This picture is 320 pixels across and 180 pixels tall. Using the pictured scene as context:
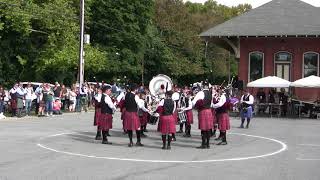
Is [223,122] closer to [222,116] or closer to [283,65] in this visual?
[222,116]

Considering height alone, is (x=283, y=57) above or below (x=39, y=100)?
above

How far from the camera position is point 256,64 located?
134ft

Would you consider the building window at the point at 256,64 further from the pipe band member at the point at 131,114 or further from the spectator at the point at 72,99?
the pipe band member at the point at 131,114

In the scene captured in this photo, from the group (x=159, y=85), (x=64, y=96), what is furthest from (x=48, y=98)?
(x=159, y=85)

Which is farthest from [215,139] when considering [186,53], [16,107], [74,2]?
[186,53]

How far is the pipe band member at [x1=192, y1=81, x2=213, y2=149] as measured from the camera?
1677 cm

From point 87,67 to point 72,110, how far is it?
17075mm

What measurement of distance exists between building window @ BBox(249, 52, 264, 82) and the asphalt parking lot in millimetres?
18367

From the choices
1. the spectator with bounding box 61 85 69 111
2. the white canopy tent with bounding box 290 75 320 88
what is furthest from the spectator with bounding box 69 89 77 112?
the white canopy tent with bounding box 290 75 320 88

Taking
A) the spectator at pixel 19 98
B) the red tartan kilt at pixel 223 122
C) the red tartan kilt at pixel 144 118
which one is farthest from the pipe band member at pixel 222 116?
the spectator at pixel 19 98

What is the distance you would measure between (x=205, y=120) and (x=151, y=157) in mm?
2792

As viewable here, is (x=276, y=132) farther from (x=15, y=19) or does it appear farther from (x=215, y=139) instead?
(x=15, y=19)

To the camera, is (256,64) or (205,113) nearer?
(205,113)

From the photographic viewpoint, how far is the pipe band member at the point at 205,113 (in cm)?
1677
